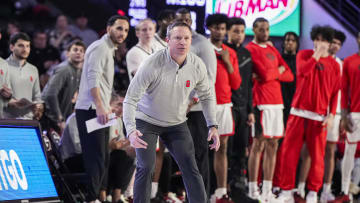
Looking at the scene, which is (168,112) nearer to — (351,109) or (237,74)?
(237,74)

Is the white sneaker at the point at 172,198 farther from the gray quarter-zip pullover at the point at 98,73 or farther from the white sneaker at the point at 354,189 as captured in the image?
the white sneaker at the point at 354,189

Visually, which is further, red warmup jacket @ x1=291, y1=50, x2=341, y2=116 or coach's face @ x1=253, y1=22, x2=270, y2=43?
coach's face @ x1=253, y1=22, x2=270, y2=43

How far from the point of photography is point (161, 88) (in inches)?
200

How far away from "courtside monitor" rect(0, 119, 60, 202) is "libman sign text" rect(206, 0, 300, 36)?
11.3 feet

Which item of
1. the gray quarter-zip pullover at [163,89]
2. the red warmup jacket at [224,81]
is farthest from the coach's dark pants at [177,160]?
the red warmup jacket at [224,81]

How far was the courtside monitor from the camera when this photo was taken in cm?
530

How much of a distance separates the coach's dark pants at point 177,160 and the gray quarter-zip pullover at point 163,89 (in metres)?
0.07

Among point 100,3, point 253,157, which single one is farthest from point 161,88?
point 100,3

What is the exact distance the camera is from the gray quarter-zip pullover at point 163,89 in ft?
16.3

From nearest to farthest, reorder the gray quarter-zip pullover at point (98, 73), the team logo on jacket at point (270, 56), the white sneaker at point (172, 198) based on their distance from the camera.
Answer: the gray quarter-zip pullover at point (98, 73) → the white sneaker at point (172, 198) → the team logo on jacket at point (270, 56)

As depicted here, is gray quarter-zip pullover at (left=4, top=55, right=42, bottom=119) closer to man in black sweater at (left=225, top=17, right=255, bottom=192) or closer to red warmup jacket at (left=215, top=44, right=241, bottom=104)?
red warmup jacket at (left=215, top=44, right=241, bottom=104)

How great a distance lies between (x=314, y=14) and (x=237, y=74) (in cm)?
384

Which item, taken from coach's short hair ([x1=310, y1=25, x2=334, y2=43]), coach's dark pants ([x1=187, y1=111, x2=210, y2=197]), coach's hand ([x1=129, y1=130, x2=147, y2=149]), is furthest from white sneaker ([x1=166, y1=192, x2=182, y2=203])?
coach's short hair ([x1=310, y1=25, x2=334, y2=43])

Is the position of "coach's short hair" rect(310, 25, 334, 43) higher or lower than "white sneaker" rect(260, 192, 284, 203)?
higher
